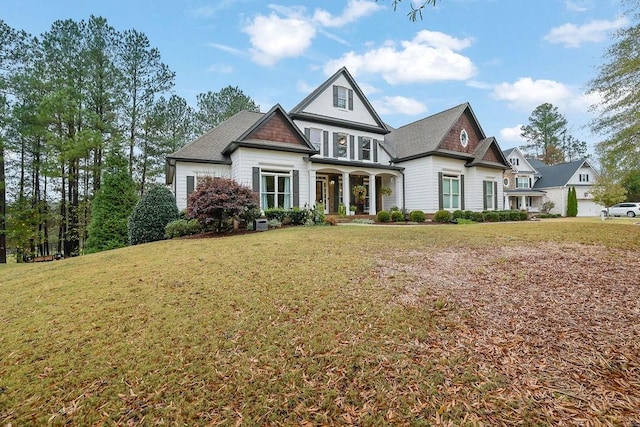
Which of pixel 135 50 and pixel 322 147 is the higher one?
pixel 135 50

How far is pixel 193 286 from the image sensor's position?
4891mm

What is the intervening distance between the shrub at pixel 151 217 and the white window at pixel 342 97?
12.0 meters

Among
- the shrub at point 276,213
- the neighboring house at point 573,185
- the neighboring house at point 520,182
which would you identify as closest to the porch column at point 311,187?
the shrub at point 276,213

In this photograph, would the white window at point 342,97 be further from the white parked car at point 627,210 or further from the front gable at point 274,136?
the white parked car at point 627,210

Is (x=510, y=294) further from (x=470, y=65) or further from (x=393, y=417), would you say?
(x=470, y=65)

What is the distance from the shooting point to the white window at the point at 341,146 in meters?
18.6

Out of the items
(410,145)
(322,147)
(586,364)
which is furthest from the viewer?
(410,145)

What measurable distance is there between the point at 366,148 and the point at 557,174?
30.5m

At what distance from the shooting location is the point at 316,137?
18.0 meters

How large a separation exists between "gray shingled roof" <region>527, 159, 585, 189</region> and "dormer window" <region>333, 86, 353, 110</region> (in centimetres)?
3008

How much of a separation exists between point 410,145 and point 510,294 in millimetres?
17241

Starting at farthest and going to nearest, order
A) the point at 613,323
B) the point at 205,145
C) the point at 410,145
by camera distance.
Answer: the point at 410,145 → the point at 205,145 → the point at 613,323

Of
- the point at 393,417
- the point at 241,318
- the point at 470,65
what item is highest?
the point at 470,65

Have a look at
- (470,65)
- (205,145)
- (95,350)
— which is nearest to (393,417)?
(95,350)
